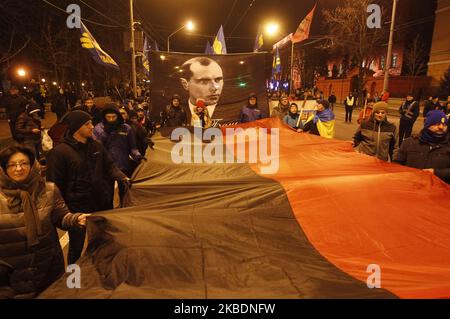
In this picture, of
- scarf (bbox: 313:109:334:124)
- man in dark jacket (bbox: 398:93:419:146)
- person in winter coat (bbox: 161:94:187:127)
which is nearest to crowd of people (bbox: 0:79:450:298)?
person in winter coat (bbox: 161:94:187:127)

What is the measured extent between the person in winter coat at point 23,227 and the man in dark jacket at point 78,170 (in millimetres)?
811

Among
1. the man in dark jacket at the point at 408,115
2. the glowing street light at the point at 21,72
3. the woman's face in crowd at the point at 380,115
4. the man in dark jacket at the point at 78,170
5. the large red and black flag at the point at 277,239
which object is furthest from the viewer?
the glowing street light at the point at 21,72

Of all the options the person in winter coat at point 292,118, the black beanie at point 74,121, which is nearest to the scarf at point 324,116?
the person in winter coat at point 292,118

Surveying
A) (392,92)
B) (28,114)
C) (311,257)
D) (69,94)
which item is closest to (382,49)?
(392,92)

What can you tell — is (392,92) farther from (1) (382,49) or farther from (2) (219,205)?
(2) (219,205)

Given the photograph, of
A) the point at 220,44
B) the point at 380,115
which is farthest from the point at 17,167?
the point at 220,44

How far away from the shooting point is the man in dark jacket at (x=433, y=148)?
429 centimetres

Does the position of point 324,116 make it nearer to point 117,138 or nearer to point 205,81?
point 205,81

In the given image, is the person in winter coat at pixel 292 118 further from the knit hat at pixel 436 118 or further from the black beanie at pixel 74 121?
the black beanie at pixel 74 121

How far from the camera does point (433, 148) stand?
4.41 m

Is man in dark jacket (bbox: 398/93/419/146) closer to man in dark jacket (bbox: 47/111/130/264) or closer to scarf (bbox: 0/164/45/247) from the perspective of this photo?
man in dark jacket (bbox: 47/111/130/264)
